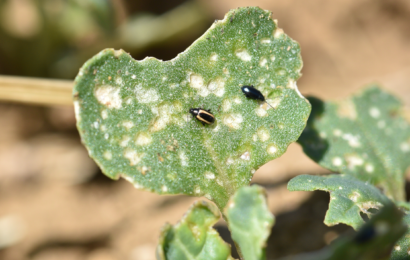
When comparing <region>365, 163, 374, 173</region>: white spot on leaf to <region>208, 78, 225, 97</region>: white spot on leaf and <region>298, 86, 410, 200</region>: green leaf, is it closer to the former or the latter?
<region>298, 86, 410, 200</region>: green leaf

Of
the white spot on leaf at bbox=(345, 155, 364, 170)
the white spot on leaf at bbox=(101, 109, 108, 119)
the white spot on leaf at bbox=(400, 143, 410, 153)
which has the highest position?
the white spot on leaf at bbox=(400, 143, 410, 153)

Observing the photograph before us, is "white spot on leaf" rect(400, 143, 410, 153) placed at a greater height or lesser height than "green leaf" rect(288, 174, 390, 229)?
lesser

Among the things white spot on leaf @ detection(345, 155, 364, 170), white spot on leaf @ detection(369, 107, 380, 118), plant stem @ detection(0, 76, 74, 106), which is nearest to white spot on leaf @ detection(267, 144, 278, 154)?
white spot on leaf @ detection(345, 155, 364, 170)

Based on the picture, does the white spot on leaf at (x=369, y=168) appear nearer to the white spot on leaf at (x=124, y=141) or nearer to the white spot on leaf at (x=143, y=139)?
the white spot on leaf at (x=143, y=139)

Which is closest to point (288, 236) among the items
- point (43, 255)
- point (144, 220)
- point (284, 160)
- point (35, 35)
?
point (284, 160)

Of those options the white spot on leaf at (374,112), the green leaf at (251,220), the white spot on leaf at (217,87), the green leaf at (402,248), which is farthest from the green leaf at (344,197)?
the white spot on leaf at (374,112)

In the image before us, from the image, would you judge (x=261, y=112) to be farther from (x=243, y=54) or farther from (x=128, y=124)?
(x=128, y=124)

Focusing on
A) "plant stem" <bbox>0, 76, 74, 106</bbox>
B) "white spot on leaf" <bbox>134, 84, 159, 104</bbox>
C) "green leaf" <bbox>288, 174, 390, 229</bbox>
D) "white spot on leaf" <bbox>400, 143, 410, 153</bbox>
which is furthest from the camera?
"plant stem" <bbox>0, 76, 74, 106</bbox>
